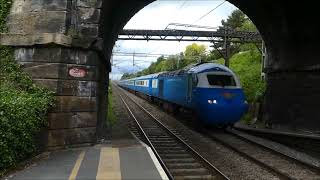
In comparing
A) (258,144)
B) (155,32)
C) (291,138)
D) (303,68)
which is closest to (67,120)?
(258,144)

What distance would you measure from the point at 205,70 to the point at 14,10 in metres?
9.65

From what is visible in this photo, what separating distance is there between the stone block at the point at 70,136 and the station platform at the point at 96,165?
0.32m

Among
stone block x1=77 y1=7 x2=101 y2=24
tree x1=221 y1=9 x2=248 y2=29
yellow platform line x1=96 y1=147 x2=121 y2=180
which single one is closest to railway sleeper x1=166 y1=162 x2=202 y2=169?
yellow platform line x1=96 y1=147 x2=121 y2=180

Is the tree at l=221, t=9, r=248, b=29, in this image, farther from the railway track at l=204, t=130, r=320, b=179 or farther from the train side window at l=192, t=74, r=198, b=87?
the railway track at l=204, t=130, r=320, b=179

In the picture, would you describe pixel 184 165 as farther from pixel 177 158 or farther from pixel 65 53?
Result: pixel 65 53

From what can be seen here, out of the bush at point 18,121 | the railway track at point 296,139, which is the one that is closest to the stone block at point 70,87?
the bush at point 18,121

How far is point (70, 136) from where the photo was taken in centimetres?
1341

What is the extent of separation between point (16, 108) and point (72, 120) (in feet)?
11.6

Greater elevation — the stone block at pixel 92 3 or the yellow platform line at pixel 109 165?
the stone block at pixel 92 3

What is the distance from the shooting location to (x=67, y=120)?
13.3m

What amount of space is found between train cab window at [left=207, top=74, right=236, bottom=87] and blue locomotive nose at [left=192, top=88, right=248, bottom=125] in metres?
0.40

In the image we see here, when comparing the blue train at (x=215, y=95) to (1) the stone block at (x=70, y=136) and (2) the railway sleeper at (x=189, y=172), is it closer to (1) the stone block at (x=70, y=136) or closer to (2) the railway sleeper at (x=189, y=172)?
(1) the stone block at (x=70, y=136)

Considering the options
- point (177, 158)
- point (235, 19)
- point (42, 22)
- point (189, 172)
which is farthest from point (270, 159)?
point (235, 19)

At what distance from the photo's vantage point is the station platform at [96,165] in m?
9.62
